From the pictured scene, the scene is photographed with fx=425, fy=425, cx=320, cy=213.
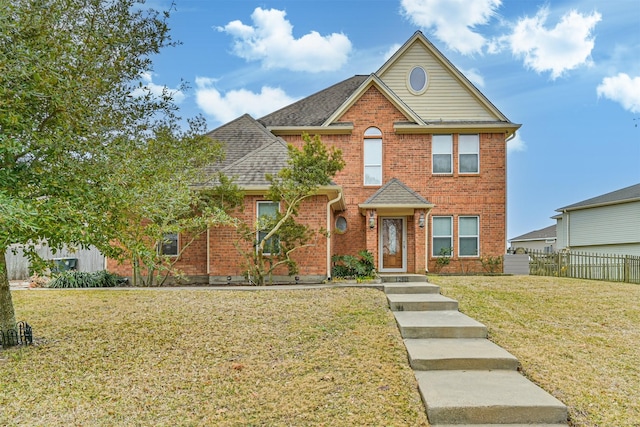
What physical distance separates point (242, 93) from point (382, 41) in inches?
248

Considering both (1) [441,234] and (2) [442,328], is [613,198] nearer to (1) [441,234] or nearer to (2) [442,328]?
(1) [441,234]

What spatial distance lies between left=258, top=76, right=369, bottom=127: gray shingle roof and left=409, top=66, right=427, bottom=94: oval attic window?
7.79 feet

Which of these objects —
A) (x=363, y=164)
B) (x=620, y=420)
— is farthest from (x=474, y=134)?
(x=620, y=420)

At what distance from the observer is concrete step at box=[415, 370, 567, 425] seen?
415 cm

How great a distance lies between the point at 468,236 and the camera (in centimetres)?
1641

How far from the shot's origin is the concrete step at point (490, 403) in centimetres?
415

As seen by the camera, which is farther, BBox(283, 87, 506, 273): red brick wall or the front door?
BBox(283, 87, 506, 273): red brick wall

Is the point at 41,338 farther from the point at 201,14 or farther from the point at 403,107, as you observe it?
the point at 403,107

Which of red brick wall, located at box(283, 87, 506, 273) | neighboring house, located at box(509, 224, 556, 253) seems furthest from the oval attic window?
neighboring house, located at box(509, 224, 556, 253)

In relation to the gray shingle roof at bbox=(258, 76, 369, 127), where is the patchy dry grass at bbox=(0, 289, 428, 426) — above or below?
below

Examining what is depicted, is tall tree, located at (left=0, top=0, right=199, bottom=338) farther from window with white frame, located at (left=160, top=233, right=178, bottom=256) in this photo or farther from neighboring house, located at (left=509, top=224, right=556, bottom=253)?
neighboring house, located at (left=509, top=224, right=556, bottom=253)

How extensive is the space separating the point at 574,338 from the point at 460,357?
2516mm

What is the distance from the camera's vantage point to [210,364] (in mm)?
5430

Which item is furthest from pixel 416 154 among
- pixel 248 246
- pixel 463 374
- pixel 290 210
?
pixel 463 374
